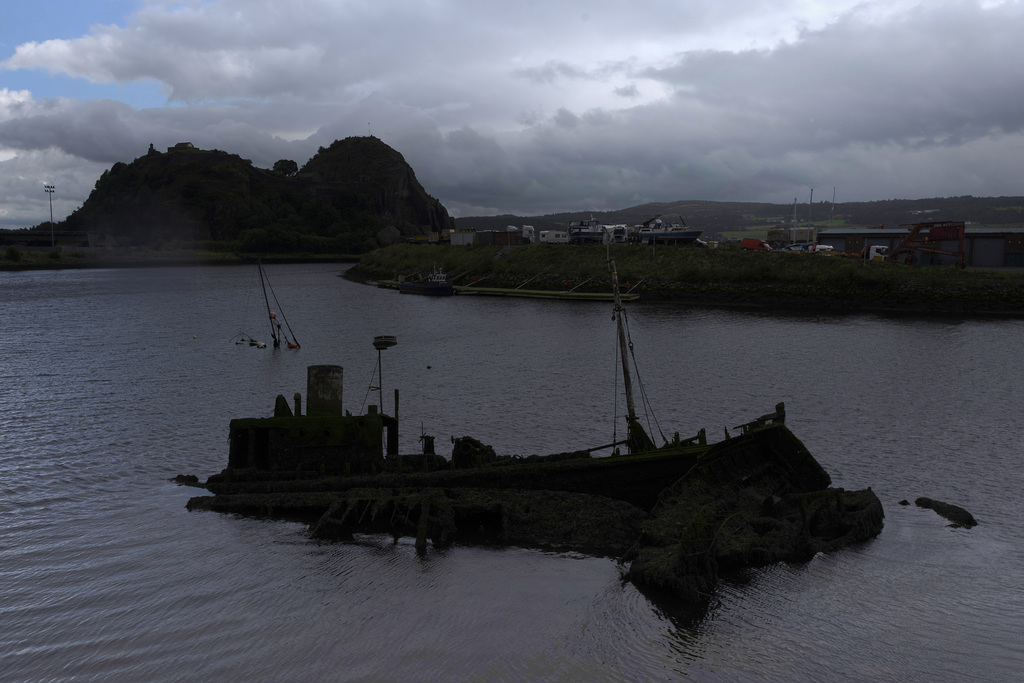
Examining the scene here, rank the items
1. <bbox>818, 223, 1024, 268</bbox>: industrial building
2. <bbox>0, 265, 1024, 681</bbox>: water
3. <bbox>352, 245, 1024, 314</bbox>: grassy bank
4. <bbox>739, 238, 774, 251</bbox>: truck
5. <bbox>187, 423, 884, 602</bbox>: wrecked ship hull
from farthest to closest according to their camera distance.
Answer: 1. <bbox>739, 238, 774, 251</bbox>: truck
2. <bbox>818, 223, 1024, 268</bbox>: industrial building
3. <bbox>352, 245, 1024, 314</bbox>: grassy bank
4. <bbox>187, 423, 884, 602</bbox>: wrecked ship hull
5. <bbox>0, 265, 1024, 681</bbox>: water

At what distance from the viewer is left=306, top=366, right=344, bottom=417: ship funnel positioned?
2308 centimetres

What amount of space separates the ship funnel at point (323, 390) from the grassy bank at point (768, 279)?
66199 millimetres

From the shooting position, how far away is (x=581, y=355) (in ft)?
167

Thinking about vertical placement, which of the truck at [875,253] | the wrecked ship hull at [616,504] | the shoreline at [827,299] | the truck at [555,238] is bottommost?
the wrecked ship hull at [616,504]

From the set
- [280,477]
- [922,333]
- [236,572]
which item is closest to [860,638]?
[236,572]

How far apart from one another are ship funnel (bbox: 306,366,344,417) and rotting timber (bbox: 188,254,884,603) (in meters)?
0.04

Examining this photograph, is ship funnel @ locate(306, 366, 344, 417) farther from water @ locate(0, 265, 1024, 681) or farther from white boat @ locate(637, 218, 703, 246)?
white boat @ locate(637, 218, 703, 246)

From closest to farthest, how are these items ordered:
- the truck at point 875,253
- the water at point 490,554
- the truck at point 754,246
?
the water at point 490,554
the truck at point 875,253
the truck at point 754,246

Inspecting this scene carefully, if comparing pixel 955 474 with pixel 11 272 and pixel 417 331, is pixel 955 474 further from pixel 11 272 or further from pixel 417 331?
pixel 11 272

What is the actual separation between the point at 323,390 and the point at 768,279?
235 feet

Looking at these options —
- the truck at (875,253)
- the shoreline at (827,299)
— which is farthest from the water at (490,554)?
the truck at (875,253)

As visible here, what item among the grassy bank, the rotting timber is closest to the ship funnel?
the rotting timber

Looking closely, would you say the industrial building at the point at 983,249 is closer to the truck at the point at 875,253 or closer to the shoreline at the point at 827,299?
the truck at the point at 875,253

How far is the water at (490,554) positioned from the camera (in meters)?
14.1
